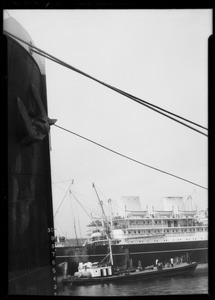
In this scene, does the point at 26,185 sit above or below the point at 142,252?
above

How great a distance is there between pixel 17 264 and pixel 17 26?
2171 millimetres

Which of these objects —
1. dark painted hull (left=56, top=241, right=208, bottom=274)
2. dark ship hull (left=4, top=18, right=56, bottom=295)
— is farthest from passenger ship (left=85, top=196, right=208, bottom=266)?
dark ship hull (left=4, top=18, right=56, bottom=295)

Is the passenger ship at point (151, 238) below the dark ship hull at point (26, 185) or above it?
below

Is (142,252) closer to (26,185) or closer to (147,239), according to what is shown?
(147,239)

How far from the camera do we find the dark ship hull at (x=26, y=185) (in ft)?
10.7

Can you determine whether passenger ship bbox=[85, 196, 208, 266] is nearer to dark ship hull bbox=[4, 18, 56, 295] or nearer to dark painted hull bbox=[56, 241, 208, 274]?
dark painted hull bbox=[56, 241, 208, 274]

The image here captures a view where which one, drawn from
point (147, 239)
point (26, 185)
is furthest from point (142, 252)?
point (26, 185)

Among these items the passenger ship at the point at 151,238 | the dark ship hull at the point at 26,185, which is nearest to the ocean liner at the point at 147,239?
the passenger ship at the point at 151,238

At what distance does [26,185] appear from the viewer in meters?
3.59

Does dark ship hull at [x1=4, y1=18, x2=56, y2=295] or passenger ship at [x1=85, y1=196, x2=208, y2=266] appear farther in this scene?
passenger ship at [x1=85, y1=196, x2=208, y2=266]

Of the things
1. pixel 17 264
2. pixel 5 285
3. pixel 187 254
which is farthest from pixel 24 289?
pixel 187 254

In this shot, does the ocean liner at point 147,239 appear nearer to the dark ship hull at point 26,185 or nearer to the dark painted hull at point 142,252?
the dark painted hull at point 142,252

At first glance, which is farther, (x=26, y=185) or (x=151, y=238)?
(x=151, y=238)

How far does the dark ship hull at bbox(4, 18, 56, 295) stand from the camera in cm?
326
